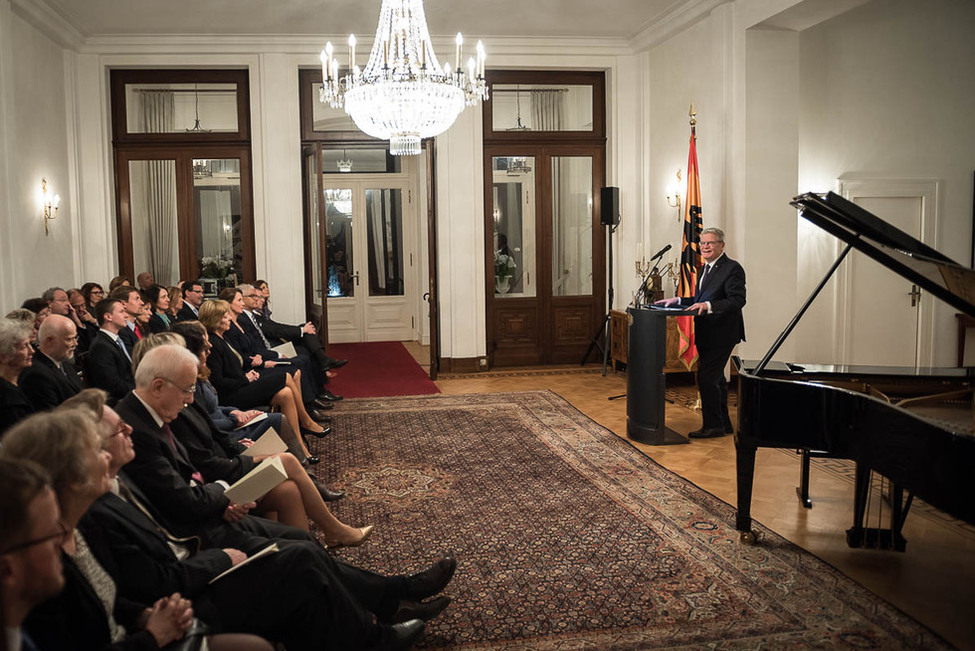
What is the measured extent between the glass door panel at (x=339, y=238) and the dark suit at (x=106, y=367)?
27.1 ft

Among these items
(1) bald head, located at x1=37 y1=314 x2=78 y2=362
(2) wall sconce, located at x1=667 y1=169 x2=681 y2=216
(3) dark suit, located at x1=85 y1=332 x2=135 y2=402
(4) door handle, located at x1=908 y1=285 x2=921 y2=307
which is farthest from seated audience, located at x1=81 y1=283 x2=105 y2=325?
(4) door handle, located at x1=908 y1=285 x2=921 y2=307

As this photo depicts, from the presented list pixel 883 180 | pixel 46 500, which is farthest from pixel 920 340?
pixel 46 500

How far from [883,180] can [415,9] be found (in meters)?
5.83

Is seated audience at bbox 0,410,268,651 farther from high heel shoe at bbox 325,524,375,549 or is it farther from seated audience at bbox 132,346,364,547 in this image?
high heel shoe at bbox 325,524,375,549

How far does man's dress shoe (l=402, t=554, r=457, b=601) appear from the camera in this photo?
11.4 feet

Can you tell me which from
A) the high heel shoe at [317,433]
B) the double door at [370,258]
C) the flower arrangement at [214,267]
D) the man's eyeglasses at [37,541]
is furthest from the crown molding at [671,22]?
the man's eyeglasses at [37,541]

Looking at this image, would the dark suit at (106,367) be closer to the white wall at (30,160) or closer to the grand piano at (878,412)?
the white wall at (30,160)

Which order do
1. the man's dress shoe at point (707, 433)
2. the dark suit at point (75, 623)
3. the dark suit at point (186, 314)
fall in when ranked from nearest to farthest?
the dark suit at point (75, 623), the man's dress shoe at point (707, 433), the dark suit at point (186, 314)

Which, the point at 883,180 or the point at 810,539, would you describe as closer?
the point at 810,539

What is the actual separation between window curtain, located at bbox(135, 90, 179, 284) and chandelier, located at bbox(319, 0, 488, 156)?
15.6 ft

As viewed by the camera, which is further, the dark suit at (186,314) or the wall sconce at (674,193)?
the wall sconce at (674,193)

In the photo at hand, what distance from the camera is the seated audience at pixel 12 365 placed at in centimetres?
393

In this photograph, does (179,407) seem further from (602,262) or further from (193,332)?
(602,262)

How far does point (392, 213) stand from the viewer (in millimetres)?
13891
